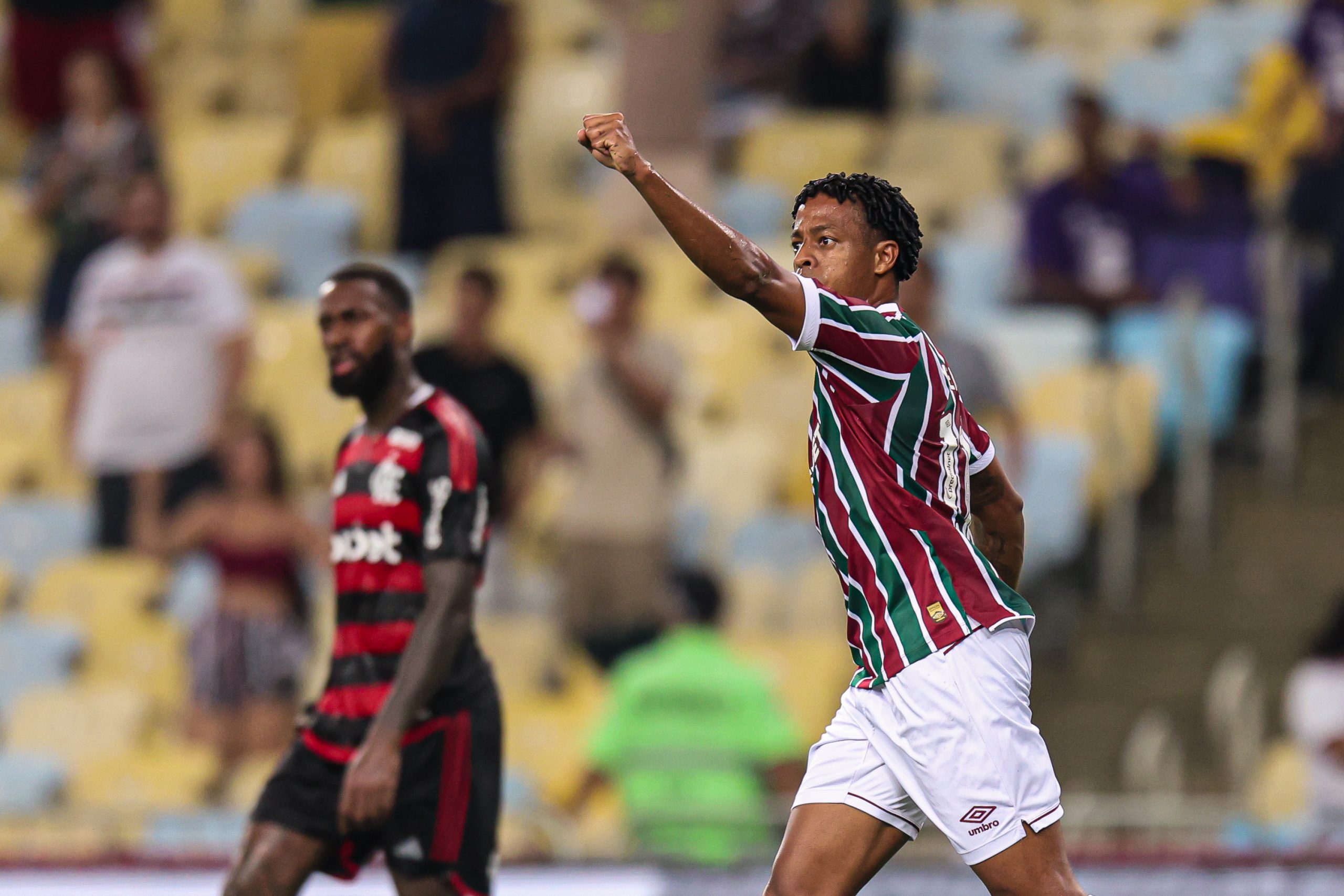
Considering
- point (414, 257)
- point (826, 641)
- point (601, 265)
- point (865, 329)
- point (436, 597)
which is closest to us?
point (865, 329)

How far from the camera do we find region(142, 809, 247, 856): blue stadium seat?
818 cm

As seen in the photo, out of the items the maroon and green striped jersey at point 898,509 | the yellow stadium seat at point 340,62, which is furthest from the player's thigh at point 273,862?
the yellow stadium seat at point 340,62

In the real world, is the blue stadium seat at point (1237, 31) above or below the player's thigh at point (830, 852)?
above

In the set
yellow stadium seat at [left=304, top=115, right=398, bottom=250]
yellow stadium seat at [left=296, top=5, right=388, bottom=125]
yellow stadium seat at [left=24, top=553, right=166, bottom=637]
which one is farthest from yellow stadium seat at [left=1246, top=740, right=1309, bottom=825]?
yellow stadium seat at [left=296, top=5, right=388, bottom=125]

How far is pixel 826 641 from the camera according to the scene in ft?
29.7

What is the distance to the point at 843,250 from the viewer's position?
15.1 feet

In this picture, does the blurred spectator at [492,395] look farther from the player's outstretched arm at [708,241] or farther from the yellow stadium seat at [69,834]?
the player's outstretched arm at [708,241]

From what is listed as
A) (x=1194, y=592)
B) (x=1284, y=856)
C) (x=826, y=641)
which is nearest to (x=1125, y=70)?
(x=1194, y=592)

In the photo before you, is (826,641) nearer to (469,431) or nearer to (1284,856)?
(1284,856)

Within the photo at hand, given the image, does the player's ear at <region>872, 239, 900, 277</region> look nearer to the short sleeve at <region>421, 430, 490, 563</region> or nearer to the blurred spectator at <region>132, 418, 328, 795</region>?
the short sleeve at <region>421, 430, 490, 563</region>

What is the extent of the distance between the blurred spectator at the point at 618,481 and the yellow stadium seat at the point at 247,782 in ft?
4.57

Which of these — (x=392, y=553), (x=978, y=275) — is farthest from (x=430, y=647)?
(x=978, y=275)

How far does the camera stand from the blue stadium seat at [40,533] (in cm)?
1075

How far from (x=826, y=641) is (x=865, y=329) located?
15.6 ft
